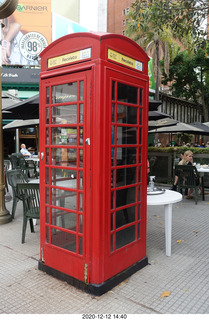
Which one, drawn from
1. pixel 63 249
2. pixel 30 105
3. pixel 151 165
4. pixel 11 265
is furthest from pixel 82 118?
pixel 151 165

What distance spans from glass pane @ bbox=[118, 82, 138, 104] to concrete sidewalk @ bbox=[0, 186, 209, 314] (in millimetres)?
2262

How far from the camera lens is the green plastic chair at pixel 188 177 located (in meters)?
7.74

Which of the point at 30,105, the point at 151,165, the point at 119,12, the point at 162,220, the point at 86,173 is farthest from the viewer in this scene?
the point at 119,12

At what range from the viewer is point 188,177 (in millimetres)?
7883

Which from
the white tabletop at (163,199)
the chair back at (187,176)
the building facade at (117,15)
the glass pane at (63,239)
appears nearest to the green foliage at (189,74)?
the chair back at (187,176)

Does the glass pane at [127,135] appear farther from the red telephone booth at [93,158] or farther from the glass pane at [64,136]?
the glass pane at [64,136]

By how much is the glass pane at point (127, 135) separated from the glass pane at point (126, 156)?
10 cm

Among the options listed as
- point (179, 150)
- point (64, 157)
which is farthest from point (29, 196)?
point (179, 150)

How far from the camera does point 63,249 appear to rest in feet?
11.2

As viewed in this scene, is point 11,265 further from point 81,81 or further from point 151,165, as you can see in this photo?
point 151,165

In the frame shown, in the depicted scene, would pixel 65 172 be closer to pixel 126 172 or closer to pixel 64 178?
pixel 64 178

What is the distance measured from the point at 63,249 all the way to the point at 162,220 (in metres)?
3.31

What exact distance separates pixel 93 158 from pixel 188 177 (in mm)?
5473

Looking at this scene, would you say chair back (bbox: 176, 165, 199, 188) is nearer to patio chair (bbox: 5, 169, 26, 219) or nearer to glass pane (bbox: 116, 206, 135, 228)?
patio chair (bbox: 5, 169, 26, 219)
